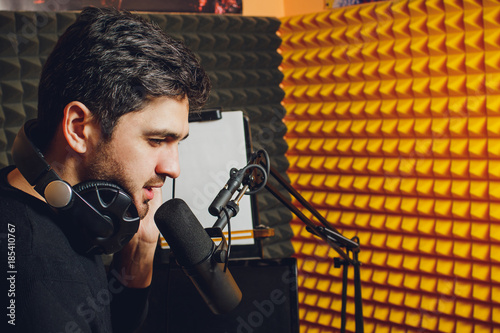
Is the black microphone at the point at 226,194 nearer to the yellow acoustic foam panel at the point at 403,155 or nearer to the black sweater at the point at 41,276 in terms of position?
the black sweater at the point at 41,276

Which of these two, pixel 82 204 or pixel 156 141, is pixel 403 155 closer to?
pixel 156 141

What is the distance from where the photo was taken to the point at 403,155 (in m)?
2.27

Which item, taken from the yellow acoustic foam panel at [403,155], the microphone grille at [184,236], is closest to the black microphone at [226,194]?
the microphone grille at [184,236]

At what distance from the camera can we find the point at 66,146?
2.93 ft

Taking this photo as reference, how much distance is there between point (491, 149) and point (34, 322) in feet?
6.20

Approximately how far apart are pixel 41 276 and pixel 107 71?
39 centimetres

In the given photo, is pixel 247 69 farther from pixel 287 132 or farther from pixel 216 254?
pixel 216 254

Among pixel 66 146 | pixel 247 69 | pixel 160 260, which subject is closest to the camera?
pixel 66 146

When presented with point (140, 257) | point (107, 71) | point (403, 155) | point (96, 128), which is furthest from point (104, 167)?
point (403, 155)

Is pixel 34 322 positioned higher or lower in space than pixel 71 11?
lower

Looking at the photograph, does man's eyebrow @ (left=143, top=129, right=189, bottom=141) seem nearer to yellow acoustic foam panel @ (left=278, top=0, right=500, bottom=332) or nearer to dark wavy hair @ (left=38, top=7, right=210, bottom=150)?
dark wavy hair @ (left=38, top=7, right=210, bottom=150)

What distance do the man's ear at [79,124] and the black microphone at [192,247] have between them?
0.22m

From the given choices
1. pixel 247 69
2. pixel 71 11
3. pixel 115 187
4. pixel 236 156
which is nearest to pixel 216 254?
pixel 115 187

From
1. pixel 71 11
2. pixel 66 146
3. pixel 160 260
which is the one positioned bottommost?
pixel 160 260
